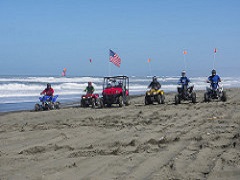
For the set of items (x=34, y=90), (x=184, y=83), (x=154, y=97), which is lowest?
(x=154, y=97)

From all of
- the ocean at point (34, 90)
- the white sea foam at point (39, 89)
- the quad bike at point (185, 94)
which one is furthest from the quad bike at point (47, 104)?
the white sea foam at point (39, 89)

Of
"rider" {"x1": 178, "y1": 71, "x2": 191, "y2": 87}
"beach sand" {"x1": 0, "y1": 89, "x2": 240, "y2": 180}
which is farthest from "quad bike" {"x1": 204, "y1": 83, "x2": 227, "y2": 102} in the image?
"beach sand" {"x1": 0, "y1": 89, "x2": 240, "y2": 180}

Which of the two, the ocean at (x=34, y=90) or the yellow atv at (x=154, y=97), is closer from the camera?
the yellow atv at (x=154, y=97)

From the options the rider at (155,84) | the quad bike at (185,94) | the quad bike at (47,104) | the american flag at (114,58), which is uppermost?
the american flag at (114,58)

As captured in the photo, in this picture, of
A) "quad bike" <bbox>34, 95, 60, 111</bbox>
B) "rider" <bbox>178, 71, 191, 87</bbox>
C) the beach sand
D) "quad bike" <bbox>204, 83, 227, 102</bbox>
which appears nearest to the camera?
the beach sand

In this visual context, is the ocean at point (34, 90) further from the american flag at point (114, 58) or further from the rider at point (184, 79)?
the american flag at point (114, 58)

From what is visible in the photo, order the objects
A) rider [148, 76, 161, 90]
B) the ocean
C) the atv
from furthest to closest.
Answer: the ocean, rider [148, 76, 161, 90], the atv

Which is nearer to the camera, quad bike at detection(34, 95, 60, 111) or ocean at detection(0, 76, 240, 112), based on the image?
quad bike at detection(34, 95, 60, 111)

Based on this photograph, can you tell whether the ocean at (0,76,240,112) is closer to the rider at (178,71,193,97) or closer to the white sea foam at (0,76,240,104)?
the white sea foam at (0,76,240,104)

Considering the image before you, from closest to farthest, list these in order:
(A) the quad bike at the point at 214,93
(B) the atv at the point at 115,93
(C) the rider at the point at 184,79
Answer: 1. (B) the atv at the point at 115,93
2. (A) the quad bike at the point at 214,93
3. (C) the rider at the point at 184,79

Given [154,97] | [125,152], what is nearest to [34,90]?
[154,97]

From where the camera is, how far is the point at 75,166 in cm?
554

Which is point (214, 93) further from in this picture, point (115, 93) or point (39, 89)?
point (39, 89)

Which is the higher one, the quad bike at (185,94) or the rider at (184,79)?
the rider at (184,79)
